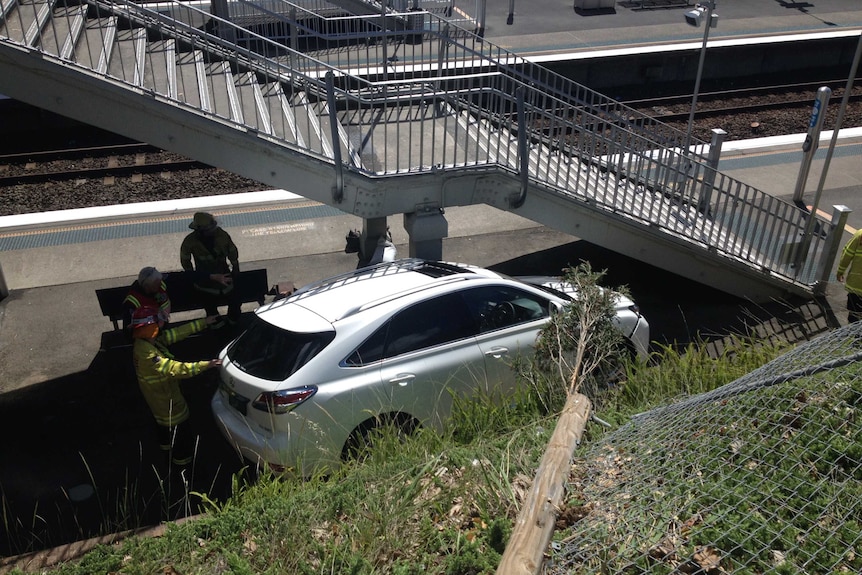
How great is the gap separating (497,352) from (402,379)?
932 mm

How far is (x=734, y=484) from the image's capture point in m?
4.61

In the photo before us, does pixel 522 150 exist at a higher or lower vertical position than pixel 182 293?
higher

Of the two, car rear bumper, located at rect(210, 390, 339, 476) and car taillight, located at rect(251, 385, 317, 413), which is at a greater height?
car taillight, located at rect(251, 385, 317, 413)

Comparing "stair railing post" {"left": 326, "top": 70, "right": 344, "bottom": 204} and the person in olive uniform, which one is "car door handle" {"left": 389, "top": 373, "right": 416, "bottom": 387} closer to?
"stair railing post" {"left": 326, "top": 70, "right": 344, "bottom": 204}

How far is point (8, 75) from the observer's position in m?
7.07

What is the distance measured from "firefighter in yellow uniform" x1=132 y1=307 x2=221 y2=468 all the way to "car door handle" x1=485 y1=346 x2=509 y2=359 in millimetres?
2256

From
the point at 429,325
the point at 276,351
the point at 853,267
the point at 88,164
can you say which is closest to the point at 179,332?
the point at 276,351

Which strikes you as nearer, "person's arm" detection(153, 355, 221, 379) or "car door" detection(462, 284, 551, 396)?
"person's arm" detection(153, 355, 221, 379)

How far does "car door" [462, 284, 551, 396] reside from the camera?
6820mm

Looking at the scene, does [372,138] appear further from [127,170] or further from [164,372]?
[127,170]

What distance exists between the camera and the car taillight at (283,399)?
600cm

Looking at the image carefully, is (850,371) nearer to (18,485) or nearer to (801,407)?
(801,407)

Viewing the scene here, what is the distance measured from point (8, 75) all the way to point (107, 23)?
2441 mm

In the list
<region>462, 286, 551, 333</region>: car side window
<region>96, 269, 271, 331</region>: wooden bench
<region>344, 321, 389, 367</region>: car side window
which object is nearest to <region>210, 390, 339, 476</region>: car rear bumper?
<region>344, 321, 389, 367</region>: car side window
